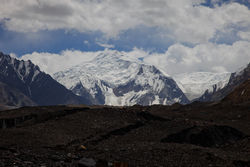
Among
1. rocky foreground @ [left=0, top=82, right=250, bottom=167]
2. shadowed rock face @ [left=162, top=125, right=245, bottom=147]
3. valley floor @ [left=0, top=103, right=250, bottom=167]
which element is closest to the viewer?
rocky foreground @ [left=0, top=82, right=250, bottom=167]

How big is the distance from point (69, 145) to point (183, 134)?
1895 centimetres

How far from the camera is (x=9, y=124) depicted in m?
66.6

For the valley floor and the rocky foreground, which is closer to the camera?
the rocky foreground

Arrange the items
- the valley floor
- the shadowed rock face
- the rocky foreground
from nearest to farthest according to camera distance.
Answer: the rocky foreground, the valley floor, the shadowed rock face

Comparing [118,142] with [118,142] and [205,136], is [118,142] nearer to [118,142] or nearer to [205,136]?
[118,142]

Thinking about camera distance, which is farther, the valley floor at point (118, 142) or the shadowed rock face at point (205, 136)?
the shadowed rock face at point (205, 136)

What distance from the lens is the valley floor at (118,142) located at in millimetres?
26266

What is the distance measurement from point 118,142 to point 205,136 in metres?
16.6

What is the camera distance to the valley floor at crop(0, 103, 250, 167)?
1034 inches

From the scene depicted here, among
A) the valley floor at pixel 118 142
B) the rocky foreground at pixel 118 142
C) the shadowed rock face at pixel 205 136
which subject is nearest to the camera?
the rocky foreground at pixel 118 142

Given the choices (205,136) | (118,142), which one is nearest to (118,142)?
(118,142)

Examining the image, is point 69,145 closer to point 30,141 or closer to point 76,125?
point 30,141

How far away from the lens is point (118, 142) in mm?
41375

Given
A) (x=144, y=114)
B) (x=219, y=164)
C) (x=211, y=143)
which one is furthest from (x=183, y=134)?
(x=219, y=164)
